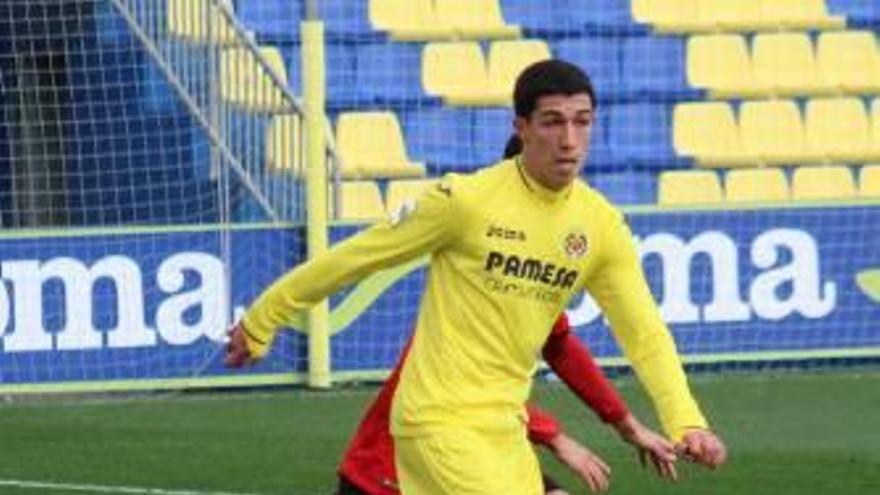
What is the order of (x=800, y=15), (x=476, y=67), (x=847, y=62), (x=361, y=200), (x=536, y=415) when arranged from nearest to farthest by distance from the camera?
1. (x=536, y=415)
2. (x=361, y=200)
3. (x=476, y=67)
4. (x=847, y=62)
5. (x=800, y=15)

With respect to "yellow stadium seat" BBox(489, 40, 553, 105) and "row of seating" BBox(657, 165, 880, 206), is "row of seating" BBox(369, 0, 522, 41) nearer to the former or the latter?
"yellow stadium seat" BBox(489, 40, 553, 105)

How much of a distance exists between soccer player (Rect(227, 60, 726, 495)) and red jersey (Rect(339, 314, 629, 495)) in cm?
38

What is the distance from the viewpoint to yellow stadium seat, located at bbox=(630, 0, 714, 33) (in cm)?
1967

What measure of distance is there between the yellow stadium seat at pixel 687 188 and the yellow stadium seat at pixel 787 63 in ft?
4.54

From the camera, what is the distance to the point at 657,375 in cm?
716

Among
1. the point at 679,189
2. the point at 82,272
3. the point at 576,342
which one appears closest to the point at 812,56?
the point at 679,189

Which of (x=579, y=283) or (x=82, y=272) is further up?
(x=579, y=283)

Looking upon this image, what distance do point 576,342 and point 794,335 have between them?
9.31 m

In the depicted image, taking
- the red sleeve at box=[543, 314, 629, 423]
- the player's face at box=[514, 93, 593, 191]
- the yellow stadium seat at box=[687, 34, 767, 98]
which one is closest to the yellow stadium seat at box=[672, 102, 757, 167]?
the yellow stadium seat at box=[687, 34, 767, 98]

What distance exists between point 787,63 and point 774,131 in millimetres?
692

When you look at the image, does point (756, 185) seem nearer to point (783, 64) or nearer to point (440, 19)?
point (783, 64)

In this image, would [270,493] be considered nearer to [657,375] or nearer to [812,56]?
[657,375]

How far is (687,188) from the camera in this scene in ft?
61.4

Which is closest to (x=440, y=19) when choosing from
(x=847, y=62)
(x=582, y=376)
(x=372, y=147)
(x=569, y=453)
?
(x=372, y=147)
